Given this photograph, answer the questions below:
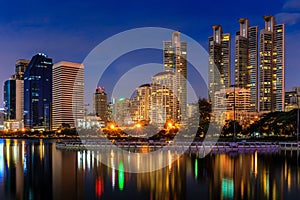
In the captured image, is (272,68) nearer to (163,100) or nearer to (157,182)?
(163,100)

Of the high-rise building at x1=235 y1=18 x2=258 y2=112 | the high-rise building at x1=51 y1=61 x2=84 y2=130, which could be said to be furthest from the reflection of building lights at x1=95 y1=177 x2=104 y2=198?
the high-rise building at x1=51 y1=61 x2=84 y2=130

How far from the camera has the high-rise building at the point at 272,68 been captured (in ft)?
471

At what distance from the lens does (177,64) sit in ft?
526

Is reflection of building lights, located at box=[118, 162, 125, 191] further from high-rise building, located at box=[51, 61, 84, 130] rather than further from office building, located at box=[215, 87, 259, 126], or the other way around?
high-rise building, located at box=[51, 61, 84, 130]

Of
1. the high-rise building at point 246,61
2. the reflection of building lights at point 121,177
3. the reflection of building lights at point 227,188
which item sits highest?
the high-rise building at point 246,61

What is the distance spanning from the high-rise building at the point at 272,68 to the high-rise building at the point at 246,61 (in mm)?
4852

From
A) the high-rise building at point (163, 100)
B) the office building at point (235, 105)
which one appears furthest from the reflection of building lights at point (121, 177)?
the high-rise building at point (163, 100)

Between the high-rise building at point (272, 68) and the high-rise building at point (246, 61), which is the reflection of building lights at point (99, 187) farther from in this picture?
the high-rise building at point (246, 61)

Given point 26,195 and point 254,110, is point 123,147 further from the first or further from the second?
point 254,110

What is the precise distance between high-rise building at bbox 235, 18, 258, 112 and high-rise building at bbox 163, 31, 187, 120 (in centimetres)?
2261

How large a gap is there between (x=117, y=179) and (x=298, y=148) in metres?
28.7

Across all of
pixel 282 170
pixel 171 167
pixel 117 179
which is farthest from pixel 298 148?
pixel 117 179

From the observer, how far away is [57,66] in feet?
641

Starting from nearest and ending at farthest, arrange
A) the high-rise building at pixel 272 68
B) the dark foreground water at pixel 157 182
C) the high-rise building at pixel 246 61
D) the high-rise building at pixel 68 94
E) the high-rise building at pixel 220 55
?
the dark foreground water at pixel 157 182 → the high-rise building at pixel 272 68 → the high-rise building at pixel 246 61 → the high-rise building at pixel 220 55 → the high-rise building at pixel 68 94
